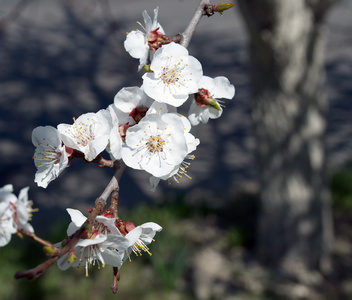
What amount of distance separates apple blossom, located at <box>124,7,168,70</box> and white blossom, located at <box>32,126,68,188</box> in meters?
0.36

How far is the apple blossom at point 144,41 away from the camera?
1445 mm

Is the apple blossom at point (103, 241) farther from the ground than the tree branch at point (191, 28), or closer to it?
closer to it

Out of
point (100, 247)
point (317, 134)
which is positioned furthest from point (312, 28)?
point (100, 247)

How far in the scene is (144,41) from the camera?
148 centimetres

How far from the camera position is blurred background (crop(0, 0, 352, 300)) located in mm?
3645

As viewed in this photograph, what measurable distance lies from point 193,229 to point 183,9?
7.17 meters

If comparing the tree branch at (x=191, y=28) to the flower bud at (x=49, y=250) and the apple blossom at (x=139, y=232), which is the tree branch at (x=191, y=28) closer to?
the apple blossom at (x=139, y=232)

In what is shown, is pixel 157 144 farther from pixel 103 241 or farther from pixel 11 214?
pixel 11 214

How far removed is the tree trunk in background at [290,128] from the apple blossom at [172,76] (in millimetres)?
1762

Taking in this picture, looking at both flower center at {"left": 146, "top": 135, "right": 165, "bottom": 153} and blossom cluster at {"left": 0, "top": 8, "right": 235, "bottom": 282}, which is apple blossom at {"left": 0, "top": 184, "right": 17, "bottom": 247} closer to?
blossom cluster at {"left": 0, "top": 8, "right": 235, "bottom": 282}

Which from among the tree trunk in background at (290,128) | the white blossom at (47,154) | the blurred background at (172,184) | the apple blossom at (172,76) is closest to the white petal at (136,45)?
the apple blossom at (172,76)

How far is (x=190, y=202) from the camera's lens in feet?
15.7

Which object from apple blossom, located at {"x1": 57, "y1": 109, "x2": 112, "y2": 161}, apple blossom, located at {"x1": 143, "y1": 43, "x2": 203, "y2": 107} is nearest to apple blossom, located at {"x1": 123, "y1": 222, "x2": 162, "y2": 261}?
apple blossom, located at {"x1": 57, "y1": 109, "x2": 112, "y2": 161}

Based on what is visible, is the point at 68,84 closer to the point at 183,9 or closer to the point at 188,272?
the point at 183,9
